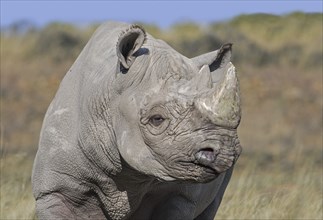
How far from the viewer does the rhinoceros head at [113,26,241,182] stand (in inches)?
246

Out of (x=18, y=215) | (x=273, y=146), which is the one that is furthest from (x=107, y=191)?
(x=273, y=146)

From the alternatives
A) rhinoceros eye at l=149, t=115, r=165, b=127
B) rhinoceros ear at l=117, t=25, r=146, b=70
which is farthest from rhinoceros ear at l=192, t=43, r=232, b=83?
rhinoceros eye at l=149, t=115, r=165, b=127

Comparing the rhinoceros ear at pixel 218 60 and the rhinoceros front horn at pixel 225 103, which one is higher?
the rhinoceros front horn at pixel 225 103

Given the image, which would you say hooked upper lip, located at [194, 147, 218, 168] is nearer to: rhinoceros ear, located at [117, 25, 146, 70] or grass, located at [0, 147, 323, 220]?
rhinoceros ear, located at [117, 25, 146, 70]

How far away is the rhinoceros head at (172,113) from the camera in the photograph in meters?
6.25

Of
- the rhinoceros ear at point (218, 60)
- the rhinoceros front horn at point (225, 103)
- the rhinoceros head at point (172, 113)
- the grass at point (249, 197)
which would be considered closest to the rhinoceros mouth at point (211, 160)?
the rhinoceros head at point (172, 113)

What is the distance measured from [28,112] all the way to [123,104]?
54.0 feet

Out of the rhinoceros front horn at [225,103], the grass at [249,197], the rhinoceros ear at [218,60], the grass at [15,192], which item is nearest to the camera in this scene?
the rhinoceros front horn at [225,103]

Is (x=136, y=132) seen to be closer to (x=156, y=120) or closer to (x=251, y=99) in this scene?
(x=156, y=120)

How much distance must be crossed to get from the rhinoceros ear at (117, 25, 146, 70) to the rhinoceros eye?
0.40m

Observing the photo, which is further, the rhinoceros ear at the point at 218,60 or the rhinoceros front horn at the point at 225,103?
the rhinoceros ear at the point at 218,60

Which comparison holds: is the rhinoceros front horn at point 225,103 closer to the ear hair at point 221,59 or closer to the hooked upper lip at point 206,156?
the hooked upper lip at point 206,156

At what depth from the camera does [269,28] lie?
36500 millimetres

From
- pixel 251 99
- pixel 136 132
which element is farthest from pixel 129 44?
pixel 251 99
